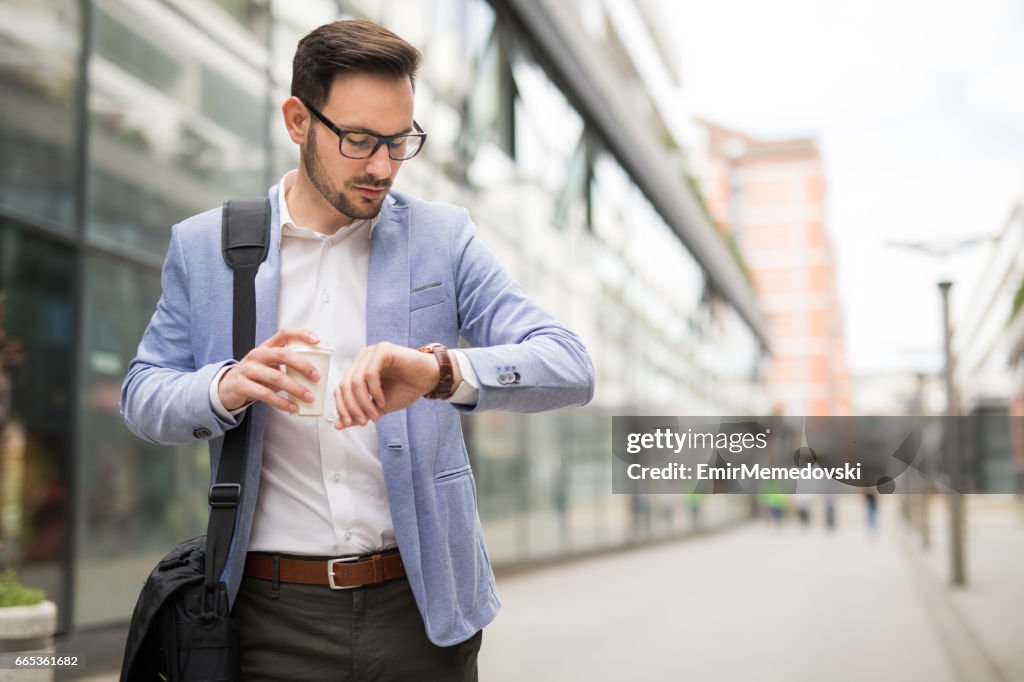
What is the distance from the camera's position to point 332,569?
66.4 inches

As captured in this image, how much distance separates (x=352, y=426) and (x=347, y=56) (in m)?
0.57

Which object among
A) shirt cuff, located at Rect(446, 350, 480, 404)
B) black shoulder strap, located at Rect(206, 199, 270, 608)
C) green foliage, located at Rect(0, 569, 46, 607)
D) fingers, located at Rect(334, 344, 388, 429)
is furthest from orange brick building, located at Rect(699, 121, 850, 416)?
fingers, located at Rect(334, 344, 388, 429)

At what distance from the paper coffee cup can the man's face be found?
0.93 feet

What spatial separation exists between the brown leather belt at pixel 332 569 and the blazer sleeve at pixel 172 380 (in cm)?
23

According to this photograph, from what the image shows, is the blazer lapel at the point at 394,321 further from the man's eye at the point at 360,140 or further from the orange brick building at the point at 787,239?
the orange brick building at the point at 787,239

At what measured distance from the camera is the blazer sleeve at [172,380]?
1598mm

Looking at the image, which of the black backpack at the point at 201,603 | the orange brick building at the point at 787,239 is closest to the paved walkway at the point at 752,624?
the black backpack at the point at 201,603

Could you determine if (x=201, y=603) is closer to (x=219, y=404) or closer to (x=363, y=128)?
(x=219, y=404)

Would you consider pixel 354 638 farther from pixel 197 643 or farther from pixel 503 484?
pixel 503 484

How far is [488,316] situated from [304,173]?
0.41 metres

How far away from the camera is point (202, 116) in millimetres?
8961

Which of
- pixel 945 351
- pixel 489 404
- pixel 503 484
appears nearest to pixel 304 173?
pixel 489 404

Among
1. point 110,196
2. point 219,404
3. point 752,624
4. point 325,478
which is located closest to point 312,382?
point 219,404

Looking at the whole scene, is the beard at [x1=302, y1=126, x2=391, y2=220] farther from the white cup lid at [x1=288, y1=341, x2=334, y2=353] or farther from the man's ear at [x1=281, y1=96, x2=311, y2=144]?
the white cup lid at [x1=288, y1=341, x2=334, y2=353]
